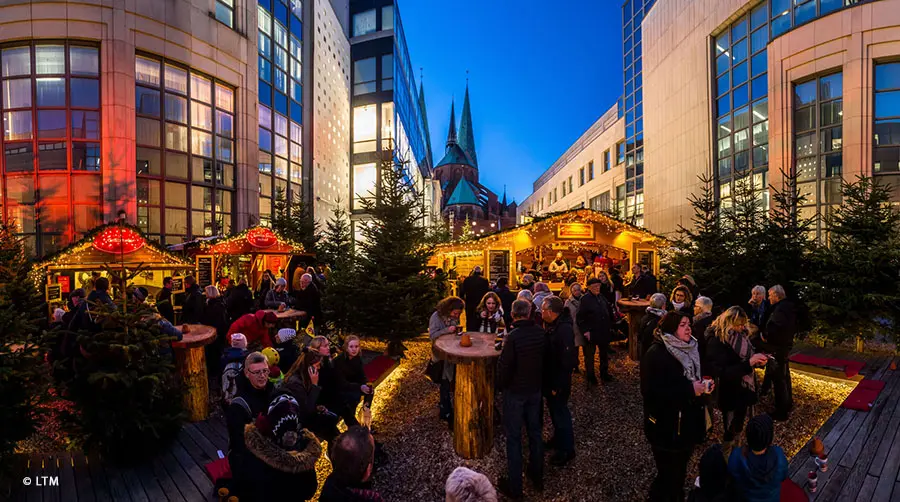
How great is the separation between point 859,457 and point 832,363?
412 cm

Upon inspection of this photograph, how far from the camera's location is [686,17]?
24.1 metres

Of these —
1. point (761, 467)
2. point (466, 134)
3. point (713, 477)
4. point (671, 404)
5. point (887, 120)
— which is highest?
point (466, 134)

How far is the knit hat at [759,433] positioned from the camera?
9.05 ft

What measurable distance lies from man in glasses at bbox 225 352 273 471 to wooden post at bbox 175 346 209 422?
119 inches

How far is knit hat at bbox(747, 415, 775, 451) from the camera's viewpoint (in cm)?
276

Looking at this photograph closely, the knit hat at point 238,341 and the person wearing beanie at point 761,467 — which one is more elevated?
the knit hat at point 238,341

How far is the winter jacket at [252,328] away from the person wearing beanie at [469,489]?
560cm

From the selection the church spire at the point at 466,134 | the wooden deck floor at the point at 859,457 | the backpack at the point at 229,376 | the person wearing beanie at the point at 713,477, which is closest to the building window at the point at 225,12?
the backpack at the point at 229,376

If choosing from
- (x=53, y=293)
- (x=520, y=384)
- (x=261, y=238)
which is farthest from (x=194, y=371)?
(x=261, y=238)

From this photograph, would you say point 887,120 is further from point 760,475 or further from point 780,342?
point 760,475

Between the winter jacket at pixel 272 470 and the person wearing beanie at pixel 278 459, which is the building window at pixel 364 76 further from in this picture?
the winter jacket at pixel 272 470

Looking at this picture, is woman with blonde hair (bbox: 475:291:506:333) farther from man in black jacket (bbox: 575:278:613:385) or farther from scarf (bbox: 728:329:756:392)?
scarf (bbox: 728:329:756:392)

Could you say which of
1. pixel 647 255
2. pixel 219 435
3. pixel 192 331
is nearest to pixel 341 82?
pixel 647 255

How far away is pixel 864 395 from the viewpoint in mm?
6207
